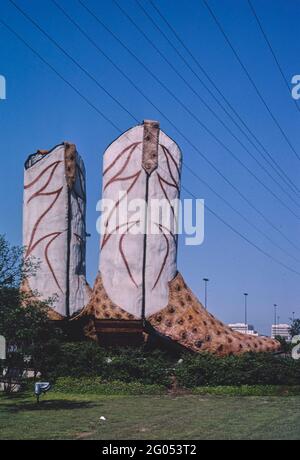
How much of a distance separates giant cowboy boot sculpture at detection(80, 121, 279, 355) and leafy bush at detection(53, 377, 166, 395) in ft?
12.4

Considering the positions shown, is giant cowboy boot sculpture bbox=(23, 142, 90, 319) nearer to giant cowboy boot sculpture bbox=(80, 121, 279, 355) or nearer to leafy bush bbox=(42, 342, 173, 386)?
giant cowboy boot sculpture bbox=(80, 121, 279, 355)

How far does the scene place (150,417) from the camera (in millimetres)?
14414

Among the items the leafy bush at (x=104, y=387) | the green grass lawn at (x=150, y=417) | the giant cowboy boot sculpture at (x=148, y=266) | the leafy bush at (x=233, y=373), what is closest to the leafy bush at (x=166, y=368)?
the leafy bush at (x=233, y=373)

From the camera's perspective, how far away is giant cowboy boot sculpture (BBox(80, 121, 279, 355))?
25312 mm

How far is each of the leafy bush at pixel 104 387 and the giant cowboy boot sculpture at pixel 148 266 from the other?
149 inches

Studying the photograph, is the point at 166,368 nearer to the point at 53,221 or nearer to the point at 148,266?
the point at 148,266

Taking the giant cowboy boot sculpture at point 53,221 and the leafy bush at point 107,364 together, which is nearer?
the leafy bush at point 107,364

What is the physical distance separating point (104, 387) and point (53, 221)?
26.7 feet

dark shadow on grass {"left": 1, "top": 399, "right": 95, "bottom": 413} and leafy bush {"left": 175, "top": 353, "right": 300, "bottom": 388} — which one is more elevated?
leafy bush {"left": 175, "top": 353, "right": 300, "bottom": 388}

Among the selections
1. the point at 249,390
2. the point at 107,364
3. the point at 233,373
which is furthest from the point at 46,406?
the point at 233,373

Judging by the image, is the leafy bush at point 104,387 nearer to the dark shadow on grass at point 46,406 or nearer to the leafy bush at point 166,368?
the leafy bush at point 166,368

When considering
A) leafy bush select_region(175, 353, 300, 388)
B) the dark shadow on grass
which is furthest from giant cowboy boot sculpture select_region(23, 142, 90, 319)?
the dark shadow on grass

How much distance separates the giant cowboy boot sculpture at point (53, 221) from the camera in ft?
88.7
